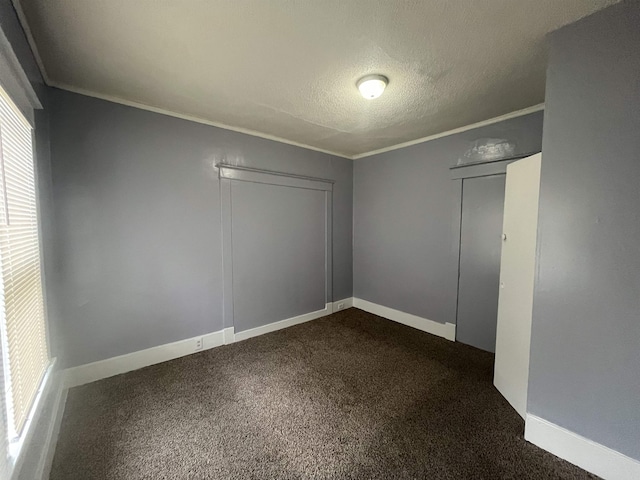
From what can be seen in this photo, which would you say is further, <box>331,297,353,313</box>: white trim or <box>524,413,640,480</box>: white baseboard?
<box>331,297,353,313</box>: white trim

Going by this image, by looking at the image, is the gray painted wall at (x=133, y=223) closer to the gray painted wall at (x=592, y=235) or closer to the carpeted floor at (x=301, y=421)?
the carpeted floor at (x=301, y=421)

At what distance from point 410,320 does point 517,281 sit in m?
1.82

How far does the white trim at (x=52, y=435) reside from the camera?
1352mm

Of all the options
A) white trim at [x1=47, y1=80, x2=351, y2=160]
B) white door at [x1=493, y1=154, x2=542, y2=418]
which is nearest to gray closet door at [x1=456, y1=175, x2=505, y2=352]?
white door at [x1=493, y1=154, x2=542, y2=418]

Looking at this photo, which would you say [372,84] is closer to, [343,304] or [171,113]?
[171,113]

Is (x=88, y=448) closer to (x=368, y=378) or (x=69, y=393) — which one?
(x=69, y=393)

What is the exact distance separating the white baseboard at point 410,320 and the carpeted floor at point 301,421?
1.29 feet

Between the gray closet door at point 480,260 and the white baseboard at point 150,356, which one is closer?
the white baseboard at point 150,356

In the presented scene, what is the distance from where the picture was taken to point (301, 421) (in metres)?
1.83

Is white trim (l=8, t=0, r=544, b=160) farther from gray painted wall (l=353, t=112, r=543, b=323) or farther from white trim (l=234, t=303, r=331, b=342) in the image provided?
white trim (l=234, t=303, r=331, b=342)

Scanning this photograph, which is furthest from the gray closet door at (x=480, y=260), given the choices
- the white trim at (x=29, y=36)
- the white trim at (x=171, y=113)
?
the white trim at (x=29, y=36)

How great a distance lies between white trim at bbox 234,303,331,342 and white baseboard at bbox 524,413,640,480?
2.56 meters

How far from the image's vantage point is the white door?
1.81m

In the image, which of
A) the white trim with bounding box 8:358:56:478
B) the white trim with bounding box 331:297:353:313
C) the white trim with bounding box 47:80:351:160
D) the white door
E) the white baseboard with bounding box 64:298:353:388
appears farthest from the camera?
the white trim with bounding box 331:297:353:313
